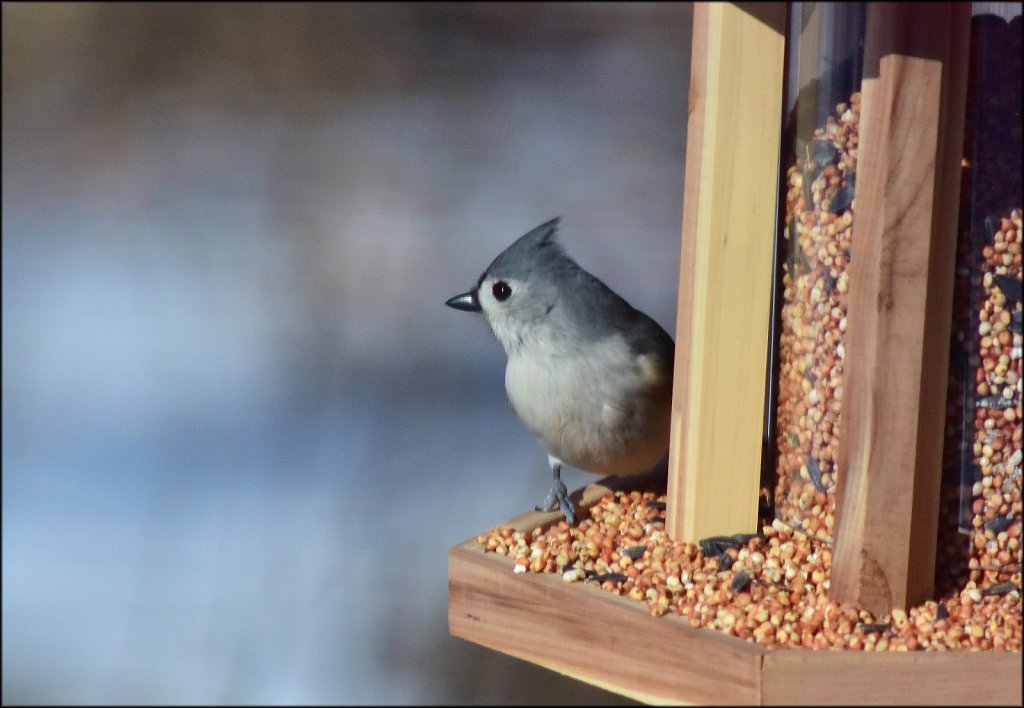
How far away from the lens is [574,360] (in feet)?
8.16

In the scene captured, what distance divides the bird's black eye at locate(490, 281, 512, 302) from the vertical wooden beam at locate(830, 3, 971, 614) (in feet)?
3.18

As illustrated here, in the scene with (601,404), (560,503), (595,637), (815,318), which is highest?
(815,318)

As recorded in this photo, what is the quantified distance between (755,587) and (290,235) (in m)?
3.92

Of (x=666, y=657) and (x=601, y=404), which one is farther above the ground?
(x=601, y=404)

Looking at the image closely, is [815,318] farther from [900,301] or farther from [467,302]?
[467,302]

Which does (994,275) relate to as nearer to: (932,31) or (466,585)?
(932,31)

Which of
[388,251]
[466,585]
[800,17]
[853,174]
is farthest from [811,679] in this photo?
[388,251]

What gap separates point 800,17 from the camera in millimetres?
1902

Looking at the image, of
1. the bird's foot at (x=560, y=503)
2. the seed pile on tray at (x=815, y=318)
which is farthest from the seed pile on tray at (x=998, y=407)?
the bird's foot at (x=560, y=503)

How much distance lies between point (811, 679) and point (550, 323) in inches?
45.7

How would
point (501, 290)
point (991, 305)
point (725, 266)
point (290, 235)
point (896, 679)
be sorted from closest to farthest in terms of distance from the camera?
point (896, 679)
point (991, 305)
point (725, 266)
point (501, 290)
point (290, 235)

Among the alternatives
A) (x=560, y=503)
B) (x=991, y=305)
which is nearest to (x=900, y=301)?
(x=991, y=305)

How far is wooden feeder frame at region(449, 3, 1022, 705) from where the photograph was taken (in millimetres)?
1567

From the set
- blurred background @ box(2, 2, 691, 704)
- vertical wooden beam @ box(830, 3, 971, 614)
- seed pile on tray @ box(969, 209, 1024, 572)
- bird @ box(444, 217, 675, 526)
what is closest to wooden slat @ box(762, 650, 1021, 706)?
vertical wooden beam @ box(830, 3, 971, 614)
